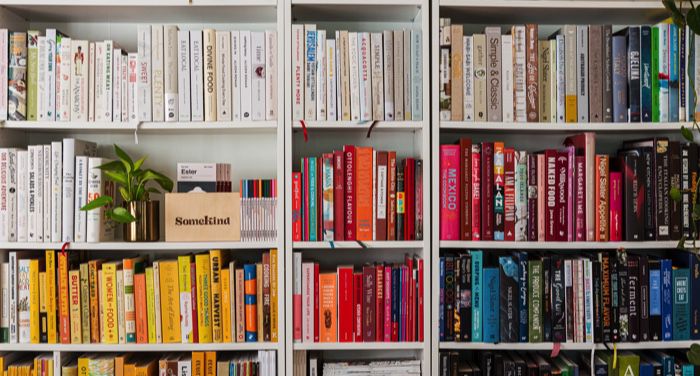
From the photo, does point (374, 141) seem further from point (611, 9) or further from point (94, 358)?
point (94, 358)

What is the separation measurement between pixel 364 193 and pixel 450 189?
0.27m

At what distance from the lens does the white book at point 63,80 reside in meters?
1.65

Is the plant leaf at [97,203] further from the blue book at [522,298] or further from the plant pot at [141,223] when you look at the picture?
the blue book at [522,298]

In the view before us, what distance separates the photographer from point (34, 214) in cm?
164

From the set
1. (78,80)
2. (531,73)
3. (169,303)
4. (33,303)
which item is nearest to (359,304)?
(169,303)

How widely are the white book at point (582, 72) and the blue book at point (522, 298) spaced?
48cm

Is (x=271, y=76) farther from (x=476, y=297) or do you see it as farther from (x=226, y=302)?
(x=476, y=297)

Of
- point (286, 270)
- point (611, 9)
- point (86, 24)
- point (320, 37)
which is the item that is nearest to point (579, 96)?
point (611, 9)

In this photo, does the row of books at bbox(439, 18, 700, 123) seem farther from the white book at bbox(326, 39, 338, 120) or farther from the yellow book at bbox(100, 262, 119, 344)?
the yellow book at bbox(100, 262, 119, 344)

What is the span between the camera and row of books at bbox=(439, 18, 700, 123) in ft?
5.42

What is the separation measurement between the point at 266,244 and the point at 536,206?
0.84 meters

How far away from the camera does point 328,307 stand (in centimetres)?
167

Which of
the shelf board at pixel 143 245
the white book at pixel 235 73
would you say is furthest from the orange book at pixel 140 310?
the white book at pixel 235 73

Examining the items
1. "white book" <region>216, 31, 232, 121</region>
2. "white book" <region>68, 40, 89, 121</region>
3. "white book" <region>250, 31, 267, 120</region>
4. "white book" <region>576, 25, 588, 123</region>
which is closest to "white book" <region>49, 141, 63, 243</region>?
"white book" <region>68, 40, 89, 121</region>
